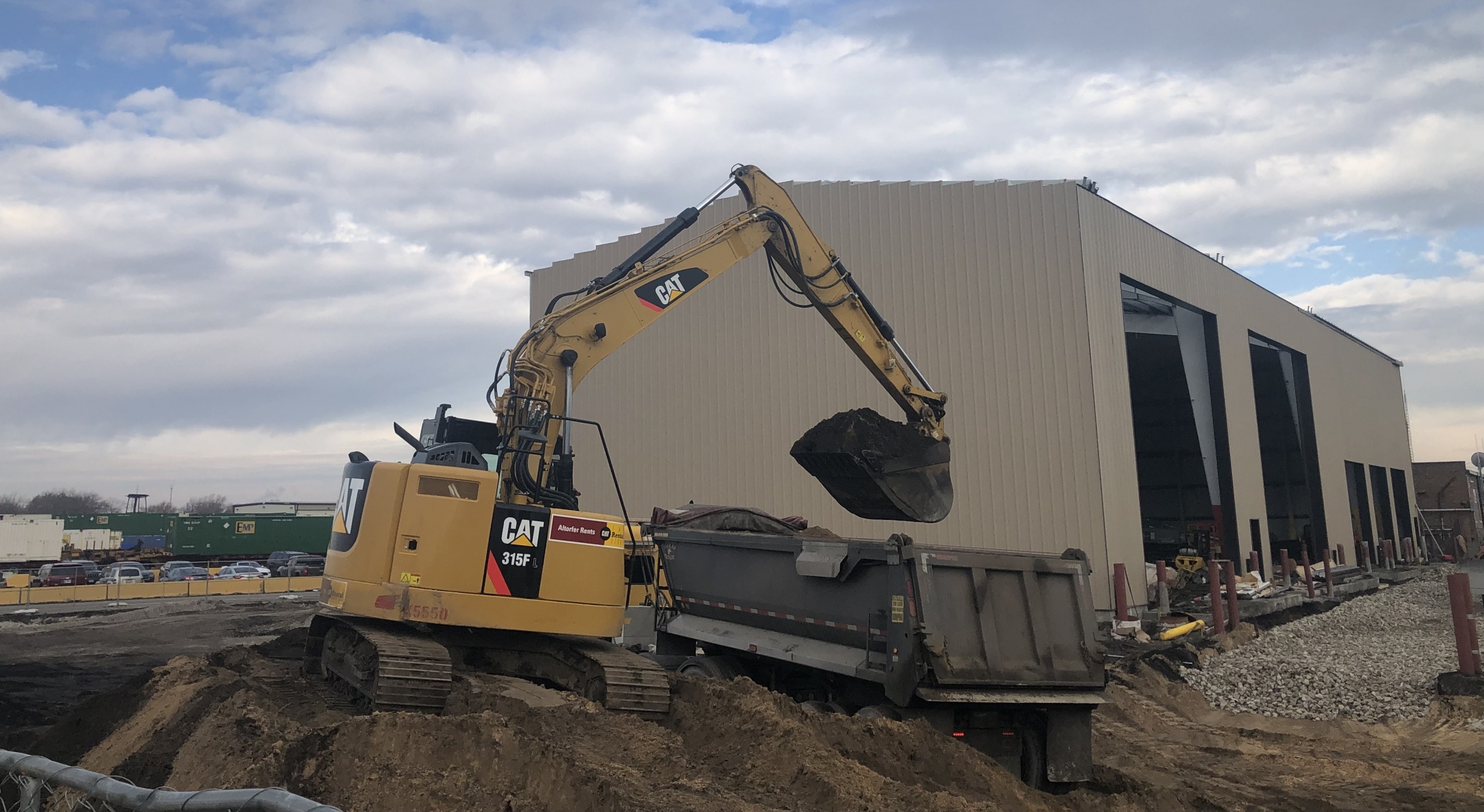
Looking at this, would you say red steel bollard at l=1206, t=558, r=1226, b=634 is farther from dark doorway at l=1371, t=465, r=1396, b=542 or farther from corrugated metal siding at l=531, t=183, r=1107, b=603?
dark doorway at l=1371, t=465, r=1396, b=542

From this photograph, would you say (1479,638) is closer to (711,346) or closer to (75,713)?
(711,346)

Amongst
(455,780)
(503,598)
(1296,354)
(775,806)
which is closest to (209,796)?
(455,780)

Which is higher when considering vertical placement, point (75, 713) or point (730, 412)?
point (730, 412)

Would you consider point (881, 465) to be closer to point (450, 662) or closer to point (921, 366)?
point (450, 662)

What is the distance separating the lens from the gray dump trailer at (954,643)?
734cm

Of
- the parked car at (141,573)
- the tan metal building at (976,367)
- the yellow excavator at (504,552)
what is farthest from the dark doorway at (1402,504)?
the parked car at (141,573)

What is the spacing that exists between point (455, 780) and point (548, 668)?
3.52 meters

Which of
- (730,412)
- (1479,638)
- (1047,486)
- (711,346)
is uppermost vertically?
(711,346)

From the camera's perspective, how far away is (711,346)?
24469mm

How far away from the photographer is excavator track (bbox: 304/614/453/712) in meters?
7.59

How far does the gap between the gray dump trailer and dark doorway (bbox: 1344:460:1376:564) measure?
37.5 meters

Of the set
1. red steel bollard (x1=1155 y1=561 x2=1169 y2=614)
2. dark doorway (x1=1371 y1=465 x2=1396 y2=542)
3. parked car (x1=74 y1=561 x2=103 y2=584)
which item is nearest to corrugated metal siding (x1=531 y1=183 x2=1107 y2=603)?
red steel bollard (x1=1155 y1=561 x2=1169 y2=614)

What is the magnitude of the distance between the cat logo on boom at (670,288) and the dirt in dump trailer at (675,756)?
14.8ft

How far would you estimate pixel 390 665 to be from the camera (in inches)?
301
